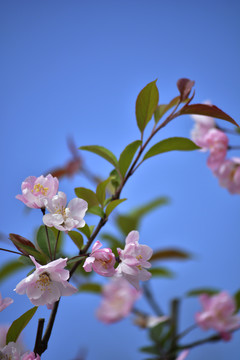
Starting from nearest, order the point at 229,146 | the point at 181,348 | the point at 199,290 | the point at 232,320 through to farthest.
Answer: the point at 181,348 → the point at 229,146 → the point at 232,320 → the point at 199,290

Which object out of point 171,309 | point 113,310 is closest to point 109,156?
point 171,309

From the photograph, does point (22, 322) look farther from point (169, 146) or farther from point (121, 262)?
point (169, 146)

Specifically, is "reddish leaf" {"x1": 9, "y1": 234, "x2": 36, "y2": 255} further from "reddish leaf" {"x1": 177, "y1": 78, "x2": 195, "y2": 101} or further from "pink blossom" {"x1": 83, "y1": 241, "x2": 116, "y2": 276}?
"reddish leaf" {"x1": 177, "y1": 78, "x2": 195, "y2": 101}

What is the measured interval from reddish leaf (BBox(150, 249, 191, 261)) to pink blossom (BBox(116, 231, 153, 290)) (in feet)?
2.66

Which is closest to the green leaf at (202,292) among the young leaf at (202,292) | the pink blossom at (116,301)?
the young leaf at (202,292)

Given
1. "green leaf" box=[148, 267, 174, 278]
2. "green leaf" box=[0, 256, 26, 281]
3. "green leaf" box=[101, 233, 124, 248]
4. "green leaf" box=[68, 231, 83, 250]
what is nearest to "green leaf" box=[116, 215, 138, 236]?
"green leaf" box=[101, 233, 124, 248]

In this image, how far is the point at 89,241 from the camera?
46cm

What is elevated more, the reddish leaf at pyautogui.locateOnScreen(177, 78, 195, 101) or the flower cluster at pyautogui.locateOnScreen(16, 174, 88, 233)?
the reddish leaf at pyautogui.locateOnScreen(177, 78, 195, 101)

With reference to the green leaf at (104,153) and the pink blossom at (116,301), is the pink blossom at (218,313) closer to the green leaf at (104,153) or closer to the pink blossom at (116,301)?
the pink blossom at (116,301)

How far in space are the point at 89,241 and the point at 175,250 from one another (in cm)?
82

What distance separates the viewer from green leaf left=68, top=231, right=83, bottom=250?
446mm

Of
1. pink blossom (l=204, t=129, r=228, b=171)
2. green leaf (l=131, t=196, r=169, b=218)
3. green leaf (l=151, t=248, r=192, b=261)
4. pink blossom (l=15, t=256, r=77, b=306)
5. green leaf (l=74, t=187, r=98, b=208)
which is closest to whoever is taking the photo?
pink blossom (l=15, t=256, r=77, b=306)

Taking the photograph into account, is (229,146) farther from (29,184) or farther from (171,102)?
(29,184)

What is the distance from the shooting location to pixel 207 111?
54 centimetres
